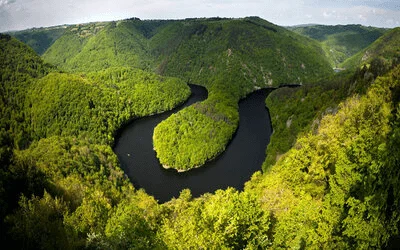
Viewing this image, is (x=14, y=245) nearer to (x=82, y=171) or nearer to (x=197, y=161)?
(x=82, y=171)

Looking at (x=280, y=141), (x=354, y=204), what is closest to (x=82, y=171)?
(x=280, y=141)

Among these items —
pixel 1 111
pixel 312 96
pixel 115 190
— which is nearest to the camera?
pixel 115 190

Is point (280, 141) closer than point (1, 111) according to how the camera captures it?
Yes

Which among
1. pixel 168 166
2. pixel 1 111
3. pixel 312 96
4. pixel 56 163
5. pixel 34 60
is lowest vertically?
pixel 168 166

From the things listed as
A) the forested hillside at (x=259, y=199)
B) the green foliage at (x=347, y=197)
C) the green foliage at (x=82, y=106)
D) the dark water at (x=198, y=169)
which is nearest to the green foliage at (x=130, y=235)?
the forested hillside at (x=259, y=199)

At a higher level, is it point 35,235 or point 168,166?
point 35,235

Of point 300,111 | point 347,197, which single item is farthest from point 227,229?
point 300,111

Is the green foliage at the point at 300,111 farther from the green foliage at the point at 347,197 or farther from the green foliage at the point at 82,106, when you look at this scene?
the green foliage at the point at 82,106

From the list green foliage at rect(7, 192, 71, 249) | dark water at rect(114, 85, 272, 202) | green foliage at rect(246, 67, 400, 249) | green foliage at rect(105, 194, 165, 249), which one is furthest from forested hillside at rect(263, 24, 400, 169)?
green foliage at rect(7, 192, 71, 249)

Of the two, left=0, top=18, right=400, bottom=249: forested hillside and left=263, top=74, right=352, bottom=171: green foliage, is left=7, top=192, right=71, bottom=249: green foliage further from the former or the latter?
left=263, top=74, right=352, bottom=171: green foliage
